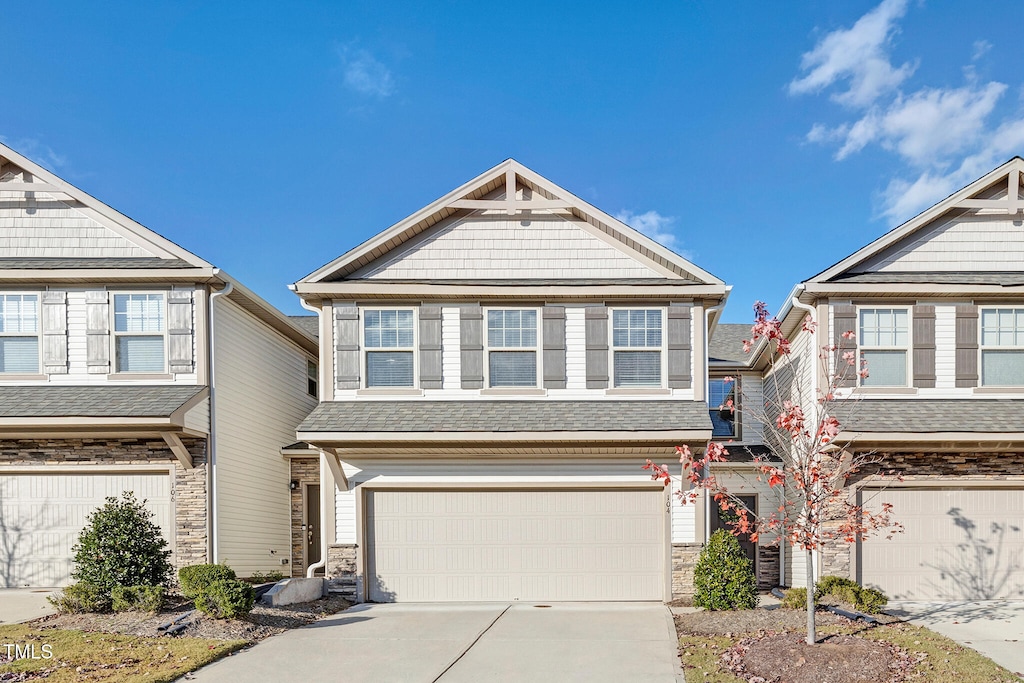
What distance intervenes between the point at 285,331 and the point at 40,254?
4.66m

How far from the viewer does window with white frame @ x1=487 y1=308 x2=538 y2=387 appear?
12703 mm

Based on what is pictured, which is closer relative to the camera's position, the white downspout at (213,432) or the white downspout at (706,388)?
the white downspout at (706,388)

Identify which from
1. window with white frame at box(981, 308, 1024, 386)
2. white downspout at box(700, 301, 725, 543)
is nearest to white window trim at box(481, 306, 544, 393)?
white downspout at box(700, 301, 725, 543)

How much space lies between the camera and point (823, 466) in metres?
9.16

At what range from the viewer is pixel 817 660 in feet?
26.2

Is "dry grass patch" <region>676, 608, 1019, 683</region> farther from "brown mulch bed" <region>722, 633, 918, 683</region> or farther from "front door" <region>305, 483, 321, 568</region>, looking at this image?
"front door" <region>305, 483, 321, 568</region>

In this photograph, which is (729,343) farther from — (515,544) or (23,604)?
(23,604)

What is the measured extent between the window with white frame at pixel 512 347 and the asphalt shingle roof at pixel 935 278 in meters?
5.31

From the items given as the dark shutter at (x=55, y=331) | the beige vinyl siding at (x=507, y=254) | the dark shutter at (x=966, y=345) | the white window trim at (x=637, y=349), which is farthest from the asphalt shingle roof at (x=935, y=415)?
the dark shutter at (x=55, y=331)

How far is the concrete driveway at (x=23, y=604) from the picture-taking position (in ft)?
33.9

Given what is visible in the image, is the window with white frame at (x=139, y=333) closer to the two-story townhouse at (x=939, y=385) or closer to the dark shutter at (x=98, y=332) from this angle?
the dark shutter at (x=98, y=332)

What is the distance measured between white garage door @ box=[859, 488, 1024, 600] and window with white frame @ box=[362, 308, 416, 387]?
26.2ft

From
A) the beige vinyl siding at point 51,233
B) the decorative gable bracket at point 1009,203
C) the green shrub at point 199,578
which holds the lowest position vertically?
the green shrub at point 199,578

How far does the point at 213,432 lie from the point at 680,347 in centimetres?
809
